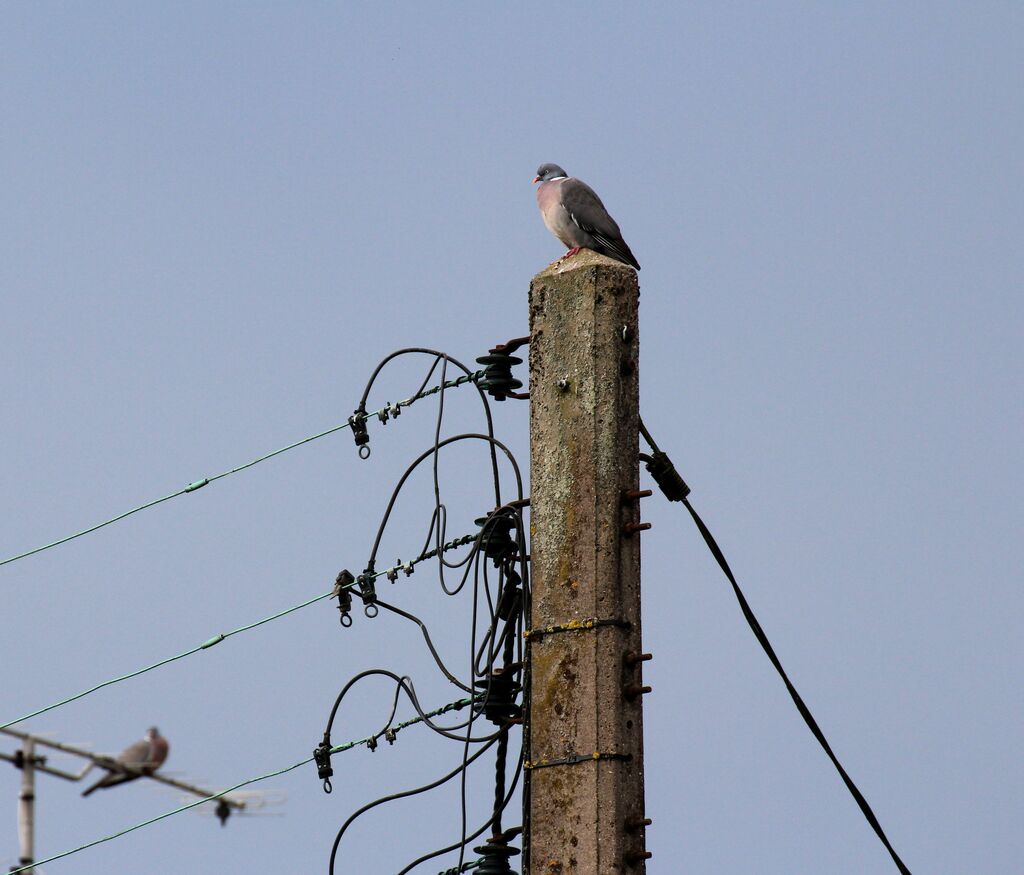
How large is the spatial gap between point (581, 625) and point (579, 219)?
2.64 metres

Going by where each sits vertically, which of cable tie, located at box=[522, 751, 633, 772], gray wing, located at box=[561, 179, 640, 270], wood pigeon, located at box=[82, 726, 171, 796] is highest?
gray wing, located at box=[561, 179, 640, 270]

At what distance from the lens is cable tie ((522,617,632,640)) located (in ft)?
19.8

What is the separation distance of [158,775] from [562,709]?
3079 mm

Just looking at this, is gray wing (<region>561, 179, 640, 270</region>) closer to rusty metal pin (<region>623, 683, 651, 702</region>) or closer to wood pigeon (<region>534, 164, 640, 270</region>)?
wood pigeon (<region>534, 164, 640, 270</region>)

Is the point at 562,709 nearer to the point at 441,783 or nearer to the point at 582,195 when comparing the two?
the point at 441,783

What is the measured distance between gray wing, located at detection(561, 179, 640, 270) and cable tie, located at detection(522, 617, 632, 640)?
1961 millimetres

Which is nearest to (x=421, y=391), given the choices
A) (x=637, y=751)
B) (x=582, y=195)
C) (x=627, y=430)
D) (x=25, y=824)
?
(x=582, y=195)

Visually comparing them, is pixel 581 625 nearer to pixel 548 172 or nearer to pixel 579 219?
pixel 579 219

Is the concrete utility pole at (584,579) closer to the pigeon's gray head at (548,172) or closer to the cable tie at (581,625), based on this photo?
the cable tie at (581,625)

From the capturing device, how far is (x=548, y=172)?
10172 millimetres

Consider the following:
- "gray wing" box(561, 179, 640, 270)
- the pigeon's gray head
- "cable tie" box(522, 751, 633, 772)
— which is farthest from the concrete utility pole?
the pigeon's gray head

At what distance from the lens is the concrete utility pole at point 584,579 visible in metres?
5.92

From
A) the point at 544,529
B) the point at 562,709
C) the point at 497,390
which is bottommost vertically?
the point at 562,709

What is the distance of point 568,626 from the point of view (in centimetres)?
612
